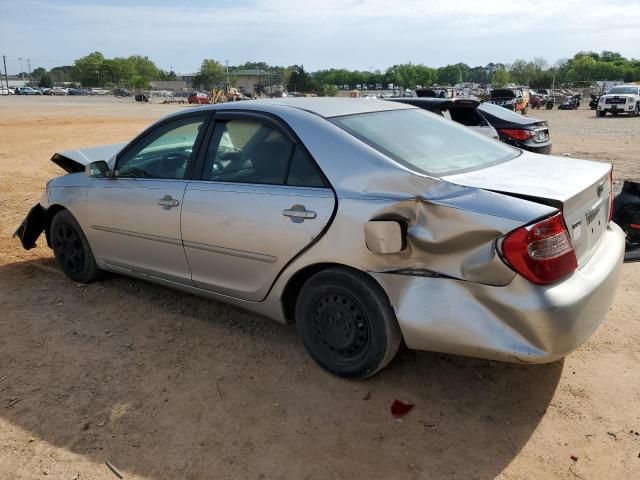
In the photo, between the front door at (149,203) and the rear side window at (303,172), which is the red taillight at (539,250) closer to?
the rear side window at (303,172)

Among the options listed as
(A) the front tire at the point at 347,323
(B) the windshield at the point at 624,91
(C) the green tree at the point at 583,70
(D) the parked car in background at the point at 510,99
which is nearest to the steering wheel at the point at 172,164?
(A) the front tire at the point at 347,323

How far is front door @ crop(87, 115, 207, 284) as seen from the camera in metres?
3.93

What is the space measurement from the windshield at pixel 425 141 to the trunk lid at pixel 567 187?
154 millimetres

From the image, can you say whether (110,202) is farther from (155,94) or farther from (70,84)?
(70,84)

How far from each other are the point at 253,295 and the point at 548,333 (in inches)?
70.7

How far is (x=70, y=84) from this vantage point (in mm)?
138625

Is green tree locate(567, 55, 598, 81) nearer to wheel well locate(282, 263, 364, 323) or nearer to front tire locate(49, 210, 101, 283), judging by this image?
front tire locate(49, 210, 101, 283)

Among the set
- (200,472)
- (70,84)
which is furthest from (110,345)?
(70,84)

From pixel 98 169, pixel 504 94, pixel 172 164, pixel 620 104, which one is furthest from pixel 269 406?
pixel 620 104

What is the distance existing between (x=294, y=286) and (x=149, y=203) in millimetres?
1336

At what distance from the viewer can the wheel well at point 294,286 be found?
3.26 meters

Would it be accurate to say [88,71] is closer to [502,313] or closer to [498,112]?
[498,112]

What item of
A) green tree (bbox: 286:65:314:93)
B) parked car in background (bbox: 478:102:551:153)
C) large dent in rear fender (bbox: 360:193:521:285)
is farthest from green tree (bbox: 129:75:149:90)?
large dent in rear fender (bbox: 360:193:521:285)

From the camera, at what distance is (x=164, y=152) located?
13.8ft
